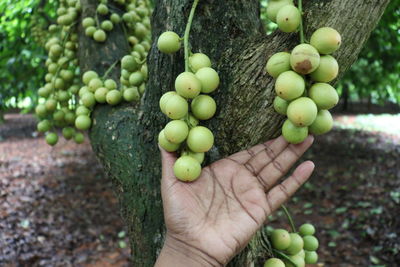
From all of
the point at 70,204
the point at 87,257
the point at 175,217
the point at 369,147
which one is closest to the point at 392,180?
the point at 369,147

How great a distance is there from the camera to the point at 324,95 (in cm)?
138

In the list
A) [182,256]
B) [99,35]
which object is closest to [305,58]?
[182,256]

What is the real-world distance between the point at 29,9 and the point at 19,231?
10.5ft

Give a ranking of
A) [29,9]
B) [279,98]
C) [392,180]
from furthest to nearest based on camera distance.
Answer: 1. [392,180]
2. [29,9]
3. [279,98]

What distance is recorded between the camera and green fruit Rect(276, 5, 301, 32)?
133cm

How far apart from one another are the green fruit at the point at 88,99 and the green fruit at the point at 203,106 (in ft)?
3.41

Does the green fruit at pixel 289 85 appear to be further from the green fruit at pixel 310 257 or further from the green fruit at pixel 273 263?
the green fruit at pixel 310 257

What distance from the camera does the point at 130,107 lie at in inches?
86.7

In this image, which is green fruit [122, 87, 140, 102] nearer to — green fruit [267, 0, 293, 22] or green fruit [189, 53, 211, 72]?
green fruit [189, 53, 211, 72]

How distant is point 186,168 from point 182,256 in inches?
15.9

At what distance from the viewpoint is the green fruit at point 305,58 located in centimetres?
130

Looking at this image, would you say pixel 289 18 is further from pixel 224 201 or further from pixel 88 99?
pixel 88 99

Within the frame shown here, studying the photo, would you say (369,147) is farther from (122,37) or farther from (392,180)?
(122,37)

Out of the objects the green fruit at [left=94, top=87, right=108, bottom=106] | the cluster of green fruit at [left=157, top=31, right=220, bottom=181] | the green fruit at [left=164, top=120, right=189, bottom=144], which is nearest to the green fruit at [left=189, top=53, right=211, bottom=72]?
the cluster of green fruit at [left=157, top=31, right=220, bottom=181]
